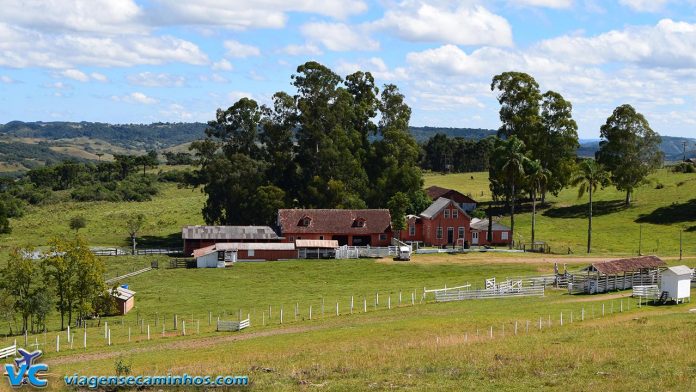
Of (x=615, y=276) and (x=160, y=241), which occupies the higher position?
(x=615, y=276)

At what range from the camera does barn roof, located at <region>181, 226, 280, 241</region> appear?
85.3 metres

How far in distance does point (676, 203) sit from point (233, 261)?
199ft

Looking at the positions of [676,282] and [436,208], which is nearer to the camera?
[676,282]

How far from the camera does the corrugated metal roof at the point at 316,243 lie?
273 feet

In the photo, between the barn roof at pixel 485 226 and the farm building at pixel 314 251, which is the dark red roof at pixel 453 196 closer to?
the barn roof at pixel 485 226

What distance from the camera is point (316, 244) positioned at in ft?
276

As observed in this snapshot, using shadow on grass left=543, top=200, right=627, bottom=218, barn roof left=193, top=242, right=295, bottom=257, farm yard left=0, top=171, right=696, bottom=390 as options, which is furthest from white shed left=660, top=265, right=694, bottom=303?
shadow on grass left=543, top=200, right=627, bottom=218

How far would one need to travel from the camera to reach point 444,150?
19812 cm

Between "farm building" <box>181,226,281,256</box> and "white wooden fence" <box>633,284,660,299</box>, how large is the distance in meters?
40.0

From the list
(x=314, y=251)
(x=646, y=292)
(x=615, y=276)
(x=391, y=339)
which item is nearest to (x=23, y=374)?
(x=391, y=339)

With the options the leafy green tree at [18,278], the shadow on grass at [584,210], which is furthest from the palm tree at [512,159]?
the leafy green tree at [18,278]

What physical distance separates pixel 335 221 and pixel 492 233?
58.9ft

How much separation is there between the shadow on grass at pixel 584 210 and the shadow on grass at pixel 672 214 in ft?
18.9

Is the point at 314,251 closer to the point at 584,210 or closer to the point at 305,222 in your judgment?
the point at 305,222
